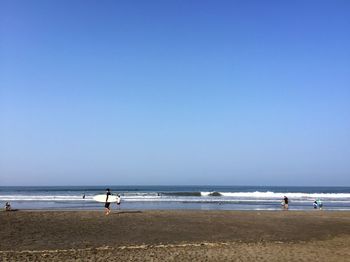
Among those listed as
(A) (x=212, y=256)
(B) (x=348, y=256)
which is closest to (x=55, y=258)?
(A) (x=212, y=256)

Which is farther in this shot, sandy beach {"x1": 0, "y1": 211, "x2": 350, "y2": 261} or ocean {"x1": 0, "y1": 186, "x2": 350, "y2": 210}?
ocean {"x1": 0, "y1": 186, "x2": 350, "y2": 210}

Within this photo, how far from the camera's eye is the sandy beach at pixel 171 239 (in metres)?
14.6

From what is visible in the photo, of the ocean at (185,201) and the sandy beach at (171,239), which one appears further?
the ocean at (185,201)

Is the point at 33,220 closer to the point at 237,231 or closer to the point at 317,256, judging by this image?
the point at 237,231

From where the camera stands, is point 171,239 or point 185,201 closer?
point 171,239

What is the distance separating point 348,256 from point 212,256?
15.9 ft

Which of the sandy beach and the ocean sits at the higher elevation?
the ocean

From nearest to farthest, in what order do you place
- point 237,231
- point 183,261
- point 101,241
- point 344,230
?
1. point 183,261
2. point 101,241
3. point 237,231
4. point 344,230

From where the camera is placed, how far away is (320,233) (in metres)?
23.2

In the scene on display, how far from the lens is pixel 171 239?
1975 cm

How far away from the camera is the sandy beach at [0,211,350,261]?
1459 centimetres

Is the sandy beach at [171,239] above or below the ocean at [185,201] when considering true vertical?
below

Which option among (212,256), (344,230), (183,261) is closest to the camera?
(183,261)

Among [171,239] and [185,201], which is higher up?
[185,201]
